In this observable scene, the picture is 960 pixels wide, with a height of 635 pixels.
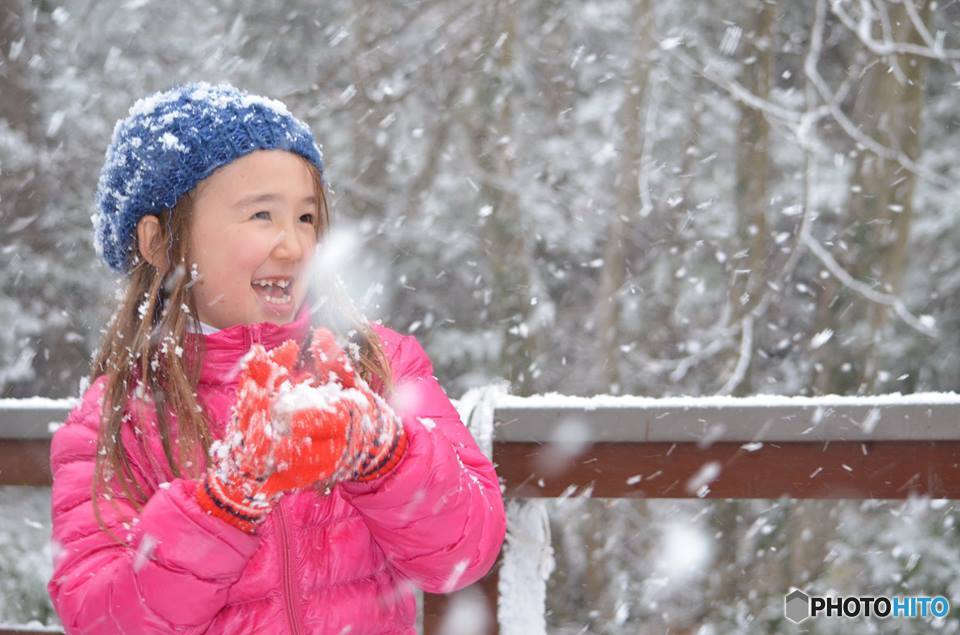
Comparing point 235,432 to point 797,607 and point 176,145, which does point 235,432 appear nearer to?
point 176,145

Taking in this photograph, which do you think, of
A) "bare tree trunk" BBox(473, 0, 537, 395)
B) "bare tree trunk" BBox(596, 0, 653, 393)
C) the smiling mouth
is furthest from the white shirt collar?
"bare tree trunk" BBox(596, 0, 653, 393)

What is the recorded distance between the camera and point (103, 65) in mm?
7164

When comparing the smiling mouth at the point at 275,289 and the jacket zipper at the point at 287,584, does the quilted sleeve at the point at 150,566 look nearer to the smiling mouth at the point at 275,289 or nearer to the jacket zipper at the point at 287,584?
the jacket zipper at the point at 287,584

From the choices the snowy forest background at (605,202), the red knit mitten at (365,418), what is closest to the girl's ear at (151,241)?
the red knit mitten at (365,418)

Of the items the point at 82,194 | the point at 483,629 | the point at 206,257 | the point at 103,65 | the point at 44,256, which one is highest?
the point at 103,65

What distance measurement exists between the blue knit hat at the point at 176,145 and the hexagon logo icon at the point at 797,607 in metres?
1.57

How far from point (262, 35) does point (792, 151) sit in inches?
178

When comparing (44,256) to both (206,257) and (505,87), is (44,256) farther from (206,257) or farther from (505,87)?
(206,257)

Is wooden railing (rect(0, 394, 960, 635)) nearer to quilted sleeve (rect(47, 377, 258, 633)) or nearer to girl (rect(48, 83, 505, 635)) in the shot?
girl (rect(48, 83, 505, 635))

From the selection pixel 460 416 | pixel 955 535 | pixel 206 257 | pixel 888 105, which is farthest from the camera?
pixel 888 105

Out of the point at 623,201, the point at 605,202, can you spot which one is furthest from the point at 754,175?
the point at 605,202

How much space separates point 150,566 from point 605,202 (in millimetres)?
6654

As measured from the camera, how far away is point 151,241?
1562 millimetres

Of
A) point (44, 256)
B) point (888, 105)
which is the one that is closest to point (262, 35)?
point (44, 256)
